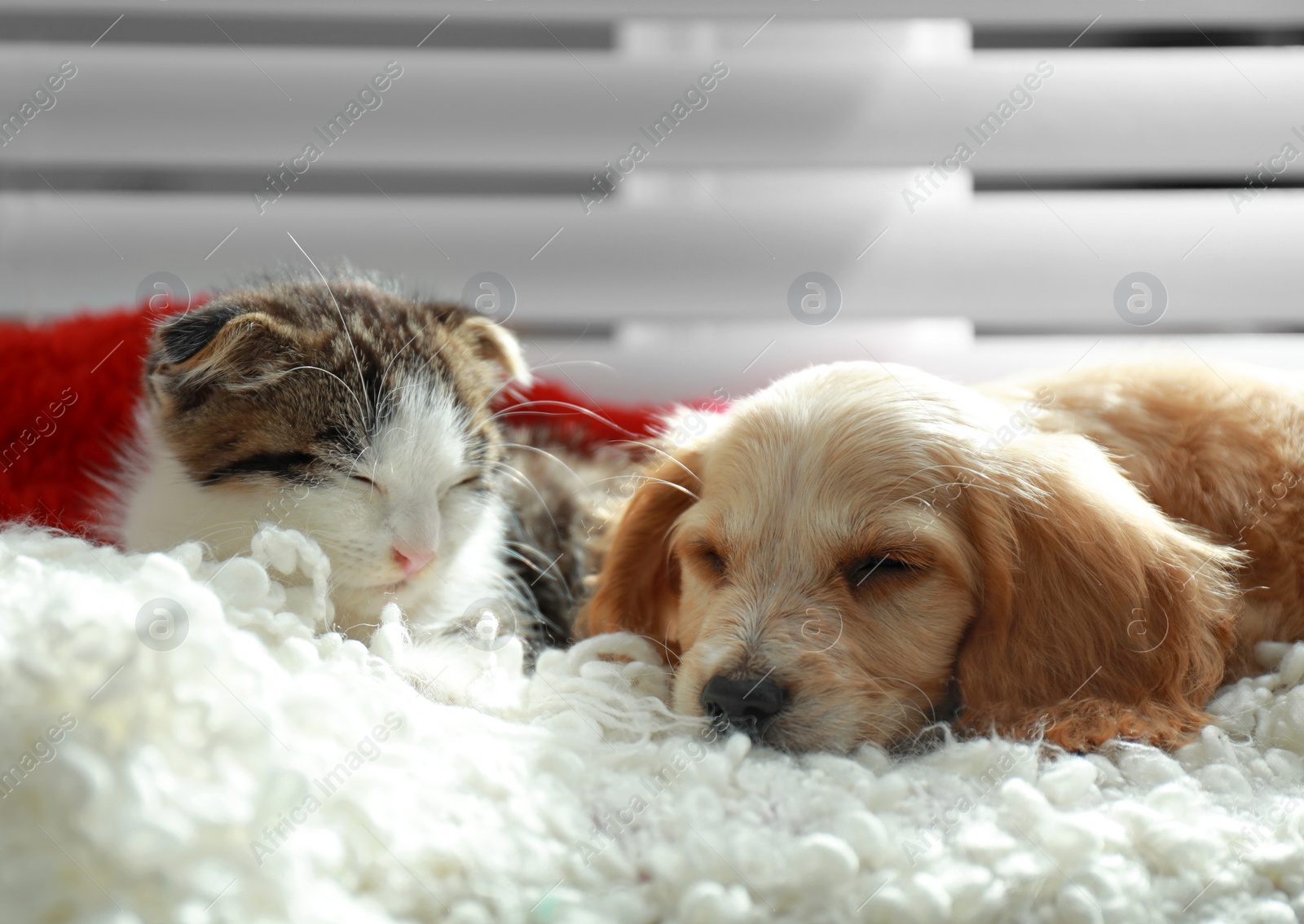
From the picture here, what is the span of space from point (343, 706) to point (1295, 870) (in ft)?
2.86

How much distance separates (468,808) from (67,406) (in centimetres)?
125

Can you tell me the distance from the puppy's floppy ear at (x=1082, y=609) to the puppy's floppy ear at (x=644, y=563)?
440 mm

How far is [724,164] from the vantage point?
200 centimetres

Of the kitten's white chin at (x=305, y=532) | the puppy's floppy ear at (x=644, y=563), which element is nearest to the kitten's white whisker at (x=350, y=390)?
the kitten's white chin at (x=305, y=532)

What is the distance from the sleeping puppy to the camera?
1094 millimetres

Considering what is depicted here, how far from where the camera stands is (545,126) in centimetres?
199

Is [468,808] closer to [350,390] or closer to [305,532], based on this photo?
[305,532]

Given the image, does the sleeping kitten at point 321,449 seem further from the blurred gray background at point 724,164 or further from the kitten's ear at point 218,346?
the blurred gray background at point 724,164

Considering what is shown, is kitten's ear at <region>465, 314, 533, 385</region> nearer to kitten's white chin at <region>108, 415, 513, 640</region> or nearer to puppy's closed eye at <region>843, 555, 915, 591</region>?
kitten's white chin at <region>108, 415, 513, 640</region>

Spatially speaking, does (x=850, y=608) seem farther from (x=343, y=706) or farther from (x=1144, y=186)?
(x=1144, y=186)

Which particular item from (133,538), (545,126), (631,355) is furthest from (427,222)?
(133,538)

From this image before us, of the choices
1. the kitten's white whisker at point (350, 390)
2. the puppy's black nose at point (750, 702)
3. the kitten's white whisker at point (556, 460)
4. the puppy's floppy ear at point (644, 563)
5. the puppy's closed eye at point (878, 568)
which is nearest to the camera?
the puppy's black nose at point (750, 702)

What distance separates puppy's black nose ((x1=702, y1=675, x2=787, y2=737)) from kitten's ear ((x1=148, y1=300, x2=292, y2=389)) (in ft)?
2.32

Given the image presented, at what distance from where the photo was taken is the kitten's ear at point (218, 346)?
46.3 inches
